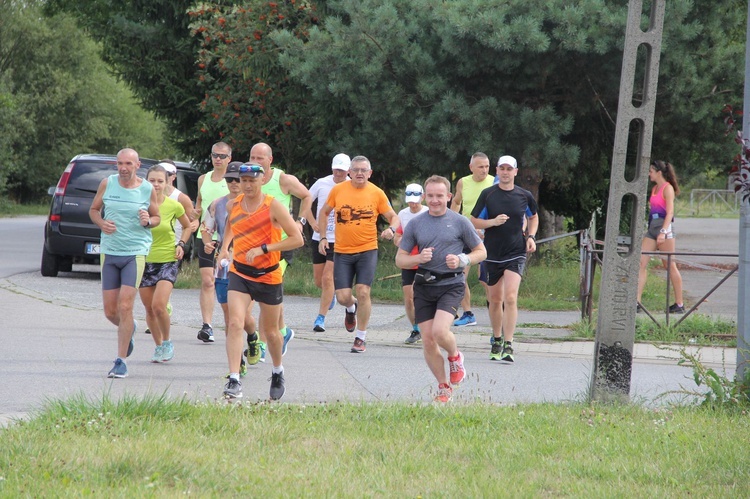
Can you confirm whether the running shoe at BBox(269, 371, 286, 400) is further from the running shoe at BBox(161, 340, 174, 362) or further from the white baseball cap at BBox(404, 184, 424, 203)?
the white baseball cap at BBox(404, 184, 424, 203)

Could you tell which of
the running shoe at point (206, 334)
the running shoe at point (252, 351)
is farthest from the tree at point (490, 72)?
the running shoe at point (252, 351)

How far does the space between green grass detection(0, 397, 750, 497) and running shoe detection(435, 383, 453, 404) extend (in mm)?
359

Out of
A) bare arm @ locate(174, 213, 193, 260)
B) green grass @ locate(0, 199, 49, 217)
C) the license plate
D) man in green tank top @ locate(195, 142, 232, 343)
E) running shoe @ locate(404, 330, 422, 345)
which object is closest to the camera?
bare arm @ locate(174, 213, 193, 260)

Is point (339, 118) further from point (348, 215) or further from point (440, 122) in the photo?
point (348, 215)

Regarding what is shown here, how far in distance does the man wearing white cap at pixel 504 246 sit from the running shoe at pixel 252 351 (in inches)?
92.4

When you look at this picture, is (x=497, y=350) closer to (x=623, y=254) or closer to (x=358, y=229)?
(x=358, y=229)

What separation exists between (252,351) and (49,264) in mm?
8812

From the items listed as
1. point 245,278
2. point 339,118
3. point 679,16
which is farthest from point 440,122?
point 245,278

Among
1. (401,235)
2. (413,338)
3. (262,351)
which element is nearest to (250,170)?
(262,351)

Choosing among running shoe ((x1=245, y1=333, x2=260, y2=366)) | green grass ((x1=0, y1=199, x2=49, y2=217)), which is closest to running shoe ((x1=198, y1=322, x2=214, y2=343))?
running shoe ((x1=245, y1=333, x2=260, y2=366))

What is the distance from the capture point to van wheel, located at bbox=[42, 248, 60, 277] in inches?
684

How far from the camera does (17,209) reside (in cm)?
5091

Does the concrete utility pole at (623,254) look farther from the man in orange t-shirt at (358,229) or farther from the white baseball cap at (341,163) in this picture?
the white baseball cap at (341,163)

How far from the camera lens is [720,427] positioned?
22.5ft
